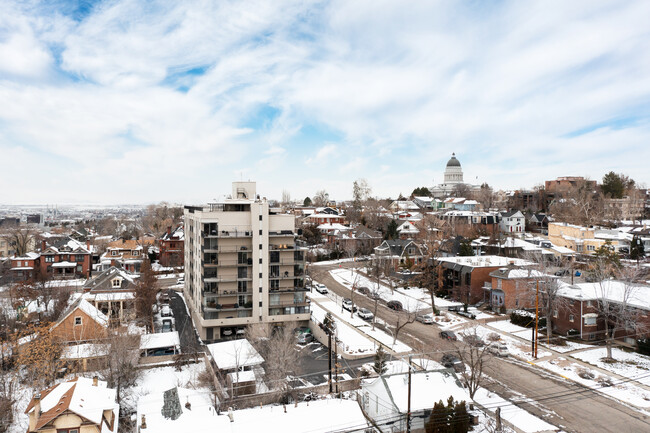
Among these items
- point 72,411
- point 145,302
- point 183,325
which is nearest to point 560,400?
point 72,411

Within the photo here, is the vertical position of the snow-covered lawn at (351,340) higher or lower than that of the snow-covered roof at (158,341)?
lower

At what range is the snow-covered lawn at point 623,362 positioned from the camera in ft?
87.0

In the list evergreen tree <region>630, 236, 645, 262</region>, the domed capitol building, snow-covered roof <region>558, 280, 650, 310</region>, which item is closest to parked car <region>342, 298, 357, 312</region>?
snow-covered roof <region>558, 280, 650, 310</region>

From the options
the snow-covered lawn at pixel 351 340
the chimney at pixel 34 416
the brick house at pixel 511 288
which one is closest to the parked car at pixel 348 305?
the snow-covered lawn at pixel 351 340

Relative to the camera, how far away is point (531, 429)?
20.9 meters

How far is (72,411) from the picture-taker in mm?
18312

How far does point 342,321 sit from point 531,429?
65.7 feet

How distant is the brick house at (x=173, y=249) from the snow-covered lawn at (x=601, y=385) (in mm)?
56731

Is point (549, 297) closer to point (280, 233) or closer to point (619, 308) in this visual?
point (619, 308)

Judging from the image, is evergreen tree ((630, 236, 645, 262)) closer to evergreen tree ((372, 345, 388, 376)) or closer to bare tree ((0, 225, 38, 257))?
evergreen tree ((372, 345, 388, 376))

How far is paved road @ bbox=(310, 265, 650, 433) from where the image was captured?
69.4 feet

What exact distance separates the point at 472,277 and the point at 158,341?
31.4 meters

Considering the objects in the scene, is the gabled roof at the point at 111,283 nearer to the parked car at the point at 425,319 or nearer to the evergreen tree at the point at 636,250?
the parked car at the point at 425,319

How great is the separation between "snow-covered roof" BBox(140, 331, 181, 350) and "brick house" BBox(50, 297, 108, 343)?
2.97 m
